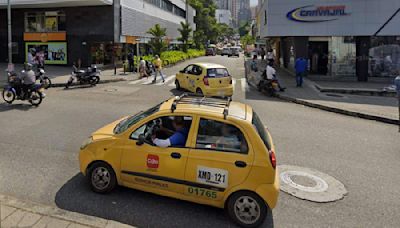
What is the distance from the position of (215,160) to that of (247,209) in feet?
2.59

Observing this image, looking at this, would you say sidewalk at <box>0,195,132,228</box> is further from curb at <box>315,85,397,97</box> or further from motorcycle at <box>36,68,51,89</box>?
curb at <box>315,85,397,97</box>

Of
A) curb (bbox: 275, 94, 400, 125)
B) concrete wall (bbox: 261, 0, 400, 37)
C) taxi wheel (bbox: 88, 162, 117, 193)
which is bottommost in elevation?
taxi wheel (bbox: 88, 162, 117, 193)

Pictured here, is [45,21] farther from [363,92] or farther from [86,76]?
[363,92]

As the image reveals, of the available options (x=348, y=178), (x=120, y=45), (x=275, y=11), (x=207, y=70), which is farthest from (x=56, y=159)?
(x=120, y=45)

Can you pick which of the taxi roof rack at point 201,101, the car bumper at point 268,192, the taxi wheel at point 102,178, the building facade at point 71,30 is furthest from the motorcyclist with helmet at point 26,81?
the building facade at point 71,30

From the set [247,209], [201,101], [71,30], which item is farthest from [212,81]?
[71,30]

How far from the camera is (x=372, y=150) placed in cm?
783

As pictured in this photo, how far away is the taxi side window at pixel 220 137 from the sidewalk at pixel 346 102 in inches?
340

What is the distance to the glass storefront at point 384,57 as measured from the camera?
20.0 meters

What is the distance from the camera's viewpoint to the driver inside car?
15.3ft

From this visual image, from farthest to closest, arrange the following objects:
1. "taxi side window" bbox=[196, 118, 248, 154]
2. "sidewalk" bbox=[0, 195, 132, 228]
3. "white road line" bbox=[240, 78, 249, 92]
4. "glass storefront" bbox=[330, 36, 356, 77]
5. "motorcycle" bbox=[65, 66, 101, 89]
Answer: "glass storefront" bbox=[330, 36, 356, 77] → "white road line" bbox=[240, 78, 249, 92] → "motorcycle" bbox=[65, 66, 101, 89] → "taxi side window" bbox=[196, 118, 248, 154] → "sidewalk" bbox=[0, 195, 132, 228]

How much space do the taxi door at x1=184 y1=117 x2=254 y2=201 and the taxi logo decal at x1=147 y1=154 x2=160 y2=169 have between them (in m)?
0.48

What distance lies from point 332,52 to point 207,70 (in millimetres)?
10676

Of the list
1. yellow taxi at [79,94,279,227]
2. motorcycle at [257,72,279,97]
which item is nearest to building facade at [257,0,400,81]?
motorcycle at [257,72,279,97]
